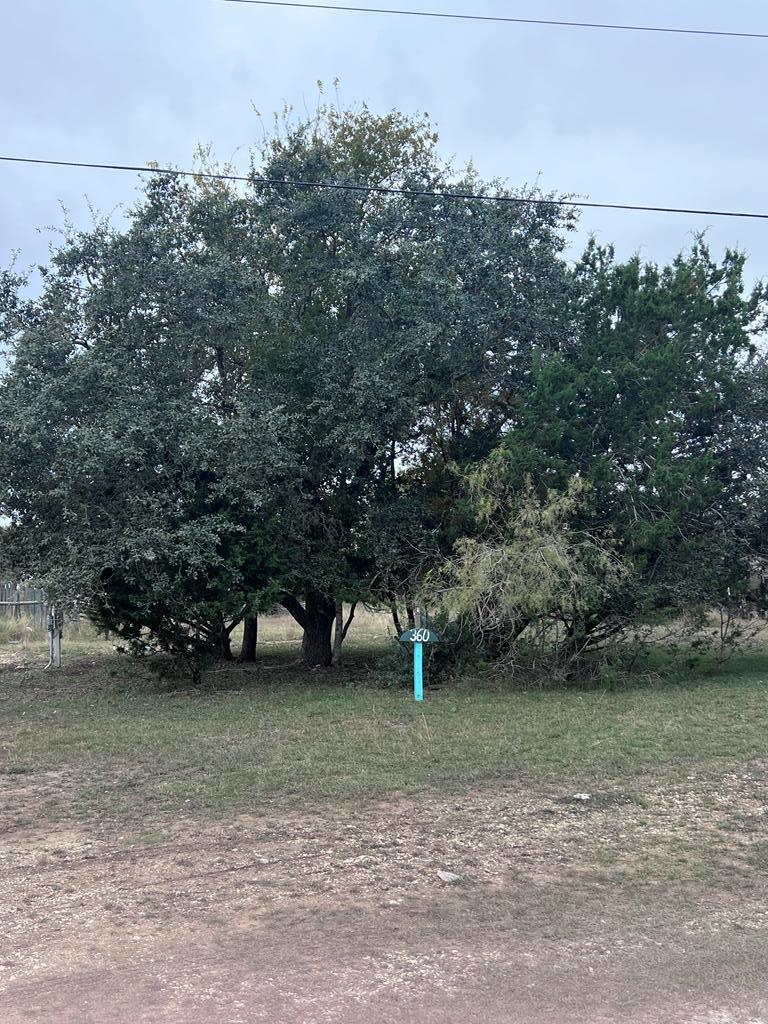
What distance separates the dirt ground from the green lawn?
2.56 feet

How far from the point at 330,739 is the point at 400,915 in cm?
532

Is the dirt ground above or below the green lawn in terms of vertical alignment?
below

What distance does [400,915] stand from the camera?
5.00 m

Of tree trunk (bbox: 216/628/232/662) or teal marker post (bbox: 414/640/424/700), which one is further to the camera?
tree trunk (bbox: 216/628/232/662)

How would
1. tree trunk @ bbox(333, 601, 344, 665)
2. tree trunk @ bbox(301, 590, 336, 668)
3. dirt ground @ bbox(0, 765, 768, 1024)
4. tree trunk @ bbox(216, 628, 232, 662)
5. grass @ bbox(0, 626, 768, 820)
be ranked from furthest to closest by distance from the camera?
tree trunk @ bbox(301, 590, 336, 668) → tree trunk @ bbox(333, 601, 344, 665) → tree trunk @ bbox(216, 628, 232, 662) → grass @ bbox(0, 626, 768, 820) → dirt ground @ bbox(0, 765, 768, 1024)

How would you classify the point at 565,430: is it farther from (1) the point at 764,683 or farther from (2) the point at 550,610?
(1) the point at 764,683

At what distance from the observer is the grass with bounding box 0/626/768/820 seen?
314 inches

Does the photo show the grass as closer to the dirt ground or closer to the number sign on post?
the number sign on post

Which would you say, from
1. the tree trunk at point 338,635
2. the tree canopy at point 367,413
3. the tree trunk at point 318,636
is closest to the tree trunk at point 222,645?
the tree canopy at point 367,413

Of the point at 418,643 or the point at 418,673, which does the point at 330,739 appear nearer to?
the point at 418,673

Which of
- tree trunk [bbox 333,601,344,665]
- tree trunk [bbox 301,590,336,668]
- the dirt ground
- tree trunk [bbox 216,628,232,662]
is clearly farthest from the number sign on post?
the dirt ground

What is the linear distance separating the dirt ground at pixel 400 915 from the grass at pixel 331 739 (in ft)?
2.54

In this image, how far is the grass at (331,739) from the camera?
7.98 meters

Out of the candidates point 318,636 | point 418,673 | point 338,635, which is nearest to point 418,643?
point 418,673
